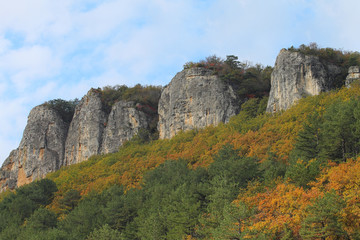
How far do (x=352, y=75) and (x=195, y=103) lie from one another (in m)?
22.0

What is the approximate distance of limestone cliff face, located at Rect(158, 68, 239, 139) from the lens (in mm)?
64062

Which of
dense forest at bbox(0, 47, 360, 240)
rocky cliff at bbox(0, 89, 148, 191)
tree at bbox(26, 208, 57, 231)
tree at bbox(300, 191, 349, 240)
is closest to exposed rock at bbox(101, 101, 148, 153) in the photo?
rocky cliff at bbox(0, 89, 148, 191)

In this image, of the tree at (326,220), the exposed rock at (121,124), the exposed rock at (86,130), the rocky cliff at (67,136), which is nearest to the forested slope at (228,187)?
the tree at (326,220)

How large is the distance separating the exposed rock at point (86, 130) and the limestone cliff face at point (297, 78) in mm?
29862

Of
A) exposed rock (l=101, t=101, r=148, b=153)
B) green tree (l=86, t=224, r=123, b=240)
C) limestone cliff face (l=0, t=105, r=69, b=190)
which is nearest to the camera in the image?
green tree (l=86, t=224, r=123, b=240)

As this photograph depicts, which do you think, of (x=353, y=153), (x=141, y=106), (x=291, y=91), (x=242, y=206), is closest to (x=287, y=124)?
(x=291, y=91)

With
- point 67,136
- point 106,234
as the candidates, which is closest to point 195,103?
point 67,136

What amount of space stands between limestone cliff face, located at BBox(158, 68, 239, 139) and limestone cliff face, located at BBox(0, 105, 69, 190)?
21.0 metres

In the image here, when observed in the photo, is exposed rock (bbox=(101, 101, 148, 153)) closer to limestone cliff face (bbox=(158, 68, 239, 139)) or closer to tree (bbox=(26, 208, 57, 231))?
limestone cliff face (bbox=(158, 68, 239, 139))

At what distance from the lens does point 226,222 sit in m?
27.5

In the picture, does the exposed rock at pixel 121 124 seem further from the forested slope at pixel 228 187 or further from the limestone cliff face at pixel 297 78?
the limestone cliff face at pixel 297 78

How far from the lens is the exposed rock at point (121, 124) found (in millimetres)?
71875

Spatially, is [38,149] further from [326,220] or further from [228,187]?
[326,220]

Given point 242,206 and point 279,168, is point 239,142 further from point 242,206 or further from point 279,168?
point 242,206
